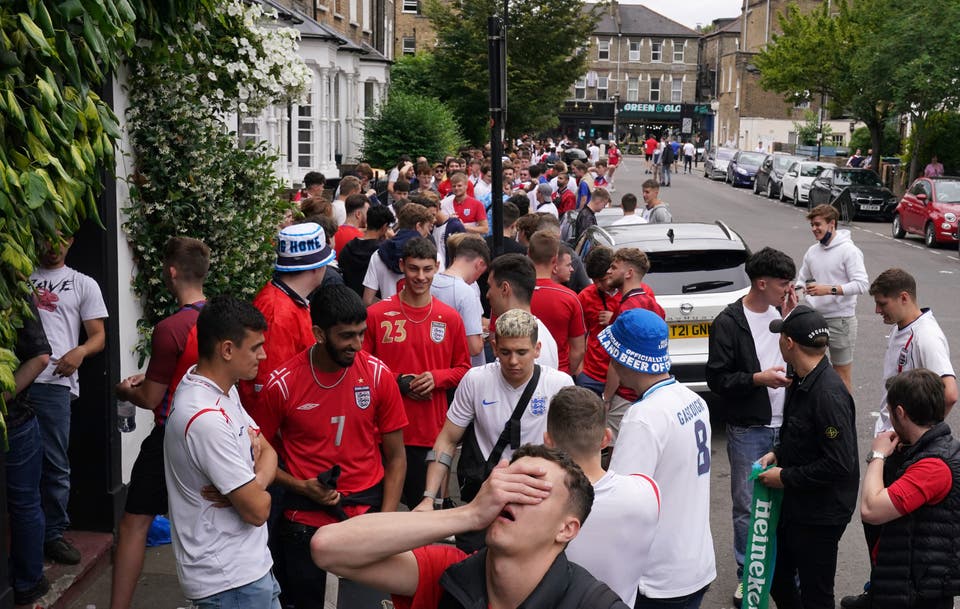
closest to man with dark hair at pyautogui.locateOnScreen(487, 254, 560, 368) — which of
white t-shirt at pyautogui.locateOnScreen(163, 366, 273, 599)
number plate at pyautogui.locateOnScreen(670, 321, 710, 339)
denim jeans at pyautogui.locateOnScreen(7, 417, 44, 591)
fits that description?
white t-shirt at pyautogui.locateOnScreen(163, 366, 273, 599)

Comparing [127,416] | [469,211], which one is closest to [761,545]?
[127,416]

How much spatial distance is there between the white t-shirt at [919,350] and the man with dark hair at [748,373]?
72cm

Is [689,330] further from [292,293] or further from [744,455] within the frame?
[292,293]

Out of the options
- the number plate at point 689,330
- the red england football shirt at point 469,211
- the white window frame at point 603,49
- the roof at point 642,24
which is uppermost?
the roof at point 642,24

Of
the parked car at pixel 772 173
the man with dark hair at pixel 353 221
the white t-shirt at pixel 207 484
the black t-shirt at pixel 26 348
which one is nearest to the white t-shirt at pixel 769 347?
the white t-shirt at pixel 207 484

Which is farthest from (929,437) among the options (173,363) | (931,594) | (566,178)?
(566,178)

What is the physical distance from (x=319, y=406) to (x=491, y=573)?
2.15m

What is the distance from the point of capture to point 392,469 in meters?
4.91

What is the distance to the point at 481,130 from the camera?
122 feet

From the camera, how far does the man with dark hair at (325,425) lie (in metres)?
4.58

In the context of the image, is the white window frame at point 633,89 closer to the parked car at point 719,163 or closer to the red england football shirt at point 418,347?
the parked car at point 719,163

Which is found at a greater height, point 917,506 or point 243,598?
point 917,506

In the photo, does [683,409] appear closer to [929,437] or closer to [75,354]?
[929,437]

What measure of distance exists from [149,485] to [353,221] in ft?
17.9
